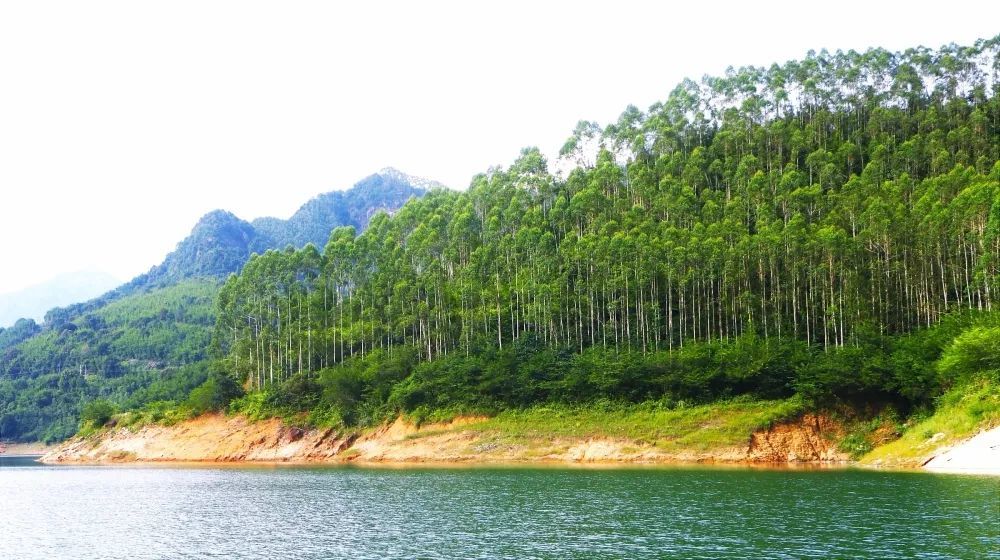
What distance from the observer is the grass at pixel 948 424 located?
56.1m

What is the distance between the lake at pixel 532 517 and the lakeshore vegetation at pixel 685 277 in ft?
64.2

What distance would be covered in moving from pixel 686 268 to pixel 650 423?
21.0 m

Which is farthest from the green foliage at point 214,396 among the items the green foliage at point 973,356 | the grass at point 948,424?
the green foliage at point 973,356

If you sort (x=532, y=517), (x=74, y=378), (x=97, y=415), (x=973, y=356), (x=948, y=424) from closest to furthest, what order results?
(x=532, y=517) → (x=948, y=424) → (x=973, y=356) → (x=97, y=415) → (x=74, y=378)

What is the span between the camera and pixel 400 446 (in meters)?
85.1

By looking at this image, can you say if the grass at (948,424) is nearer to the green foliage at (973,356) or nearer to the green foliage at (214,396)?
the green foliage at (973,356)

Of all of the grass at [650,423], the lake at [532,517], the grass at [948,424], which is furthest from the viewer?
the grass at [650,423]

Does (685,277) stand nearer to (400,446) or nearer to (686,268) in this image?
(686,268)

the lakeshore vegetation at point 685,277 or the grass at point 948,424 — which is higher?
the lakeshore vegetation at point 685,277

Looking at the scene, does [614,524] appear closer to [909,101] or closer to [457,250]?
[457,250]

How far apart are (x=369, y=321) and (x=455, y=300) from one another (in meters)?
12.4

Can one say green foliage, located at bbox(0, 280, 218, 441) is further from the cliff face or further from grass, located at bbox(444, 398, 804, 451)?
grass, located at bbox(444, 398, 804, 451)

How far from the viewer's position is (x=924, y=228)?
77500mm

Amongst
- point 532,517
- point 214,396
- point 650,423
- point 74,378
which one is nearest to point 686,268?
point 650,423
